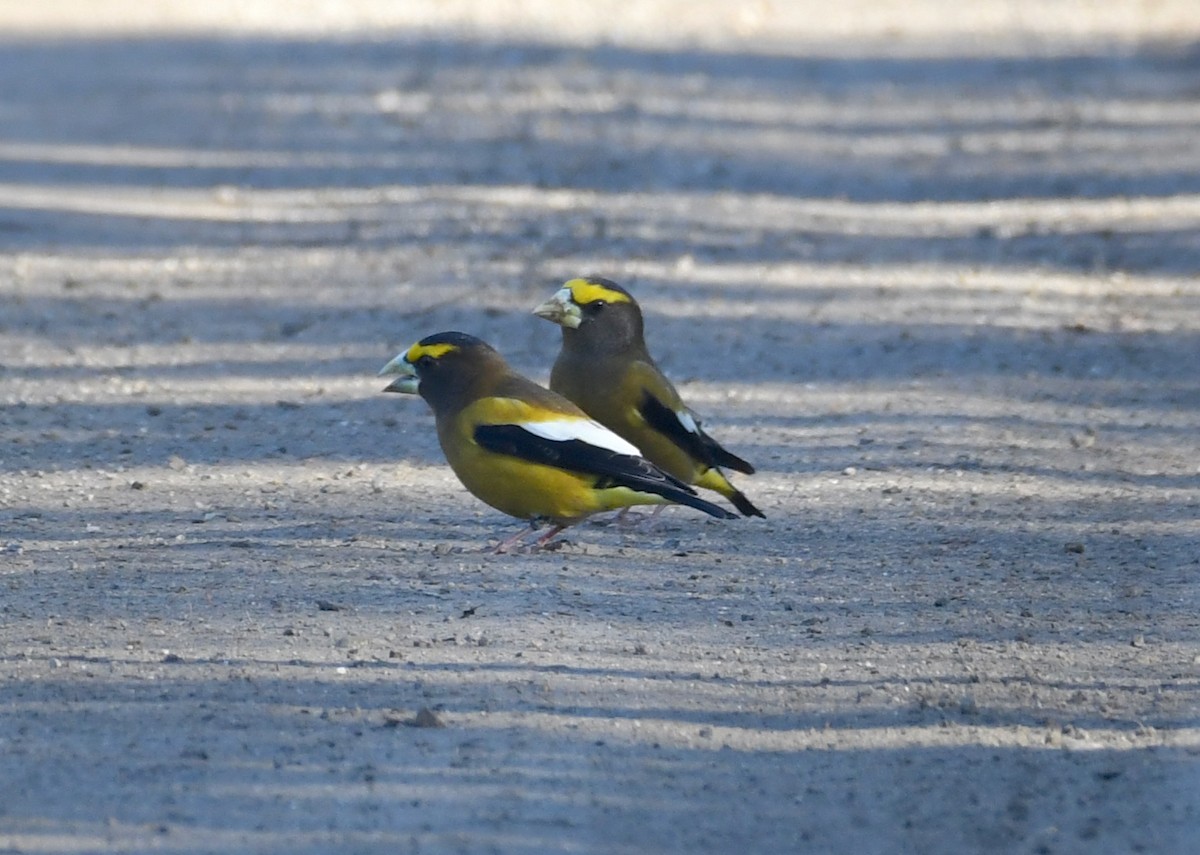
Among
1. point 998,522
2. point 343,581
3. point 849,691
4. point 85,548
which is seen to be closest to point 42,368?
point 85,548

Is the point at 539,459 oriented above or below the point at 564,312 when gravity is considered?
below

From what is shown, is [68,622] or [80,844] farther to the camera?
[68,622]

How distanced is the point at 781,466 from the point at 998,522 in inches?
50.8

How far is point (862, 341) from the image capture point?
11773 millimetres

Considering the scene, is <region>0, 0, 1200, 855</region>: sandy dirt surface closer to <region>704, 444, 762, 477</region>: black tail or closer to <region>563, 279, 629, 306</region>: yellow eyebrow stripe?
<region>704, 444, 762, 477</region>: black tail

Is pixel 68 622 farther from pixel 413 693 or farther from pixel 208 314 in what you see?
pixel 208 314

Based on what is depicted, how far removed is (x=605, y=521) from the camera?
28.6ft

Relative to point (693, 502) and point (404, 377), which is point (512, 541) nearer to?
point (693, 502)

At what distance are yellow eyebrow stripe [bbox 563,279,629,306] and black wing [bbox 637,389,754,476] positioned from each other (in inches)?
15.4

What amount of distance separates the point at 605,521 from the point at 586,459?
1.21m

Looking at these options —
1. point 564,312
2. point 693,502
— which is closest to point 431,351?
point 564,312

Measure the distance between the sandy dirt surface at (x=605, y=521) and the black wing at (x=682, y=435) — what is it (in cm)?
35

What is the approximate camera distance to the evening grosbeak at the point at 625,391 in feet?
27.0

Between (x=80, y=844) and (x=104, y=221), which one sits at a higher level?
(x=104, y=221)
